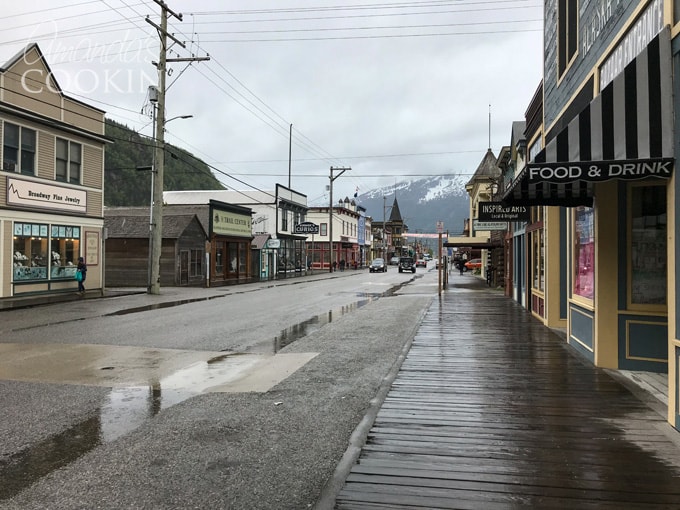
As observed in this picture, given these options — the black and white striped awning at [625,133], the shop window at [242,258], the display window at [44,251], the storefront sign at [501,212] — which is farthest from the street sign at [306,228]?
the black and white striped awning at [625,133]

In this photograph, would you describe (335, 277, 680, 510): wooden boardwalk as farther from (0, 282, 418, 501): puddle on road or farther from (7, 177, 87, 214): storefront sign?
(7, 177, 87, 214): storefront sign

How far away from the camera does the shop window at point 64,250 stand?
2159 centimetres

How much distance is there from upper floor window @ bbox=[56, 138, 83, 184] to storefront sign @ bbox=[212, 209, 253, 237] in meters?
10.7

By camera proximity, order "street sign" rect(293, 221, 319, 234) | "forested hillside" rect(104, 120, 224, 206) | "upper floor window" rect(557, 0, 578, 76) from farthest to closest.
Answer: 1. "forested hillside" rect(104, 120, 224, 206)
2. "street sign" rect(293, 221, 319, 234)
3. "upper floor window" rect(557, 0, 578, 76)

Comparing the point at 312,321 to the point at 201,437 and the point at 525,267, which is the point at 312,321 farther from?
the point at 201,437

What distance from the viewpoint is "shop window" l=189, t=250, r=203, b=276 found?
3158 centimetres

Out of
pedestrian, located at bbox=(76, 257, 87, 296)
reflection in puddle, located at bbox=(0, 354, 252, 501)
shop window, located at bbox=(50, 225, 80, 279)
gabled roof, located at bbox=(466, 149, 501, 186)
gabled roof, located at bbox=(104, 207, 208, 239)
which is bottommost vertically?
reflection in puddle, located at bbox=(0, 354, 252, 501)

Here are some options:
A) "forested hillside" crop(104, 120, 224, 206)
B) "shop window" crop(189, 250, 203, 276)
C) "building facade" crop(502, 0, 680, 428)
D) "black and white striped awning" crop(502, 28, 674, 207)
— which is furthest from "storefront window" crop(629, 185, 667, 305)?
"forested hillside" crop(104, 120, 224, 206)

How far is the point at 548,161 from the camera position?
6230 mm

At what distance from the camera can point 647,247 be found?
6945 mm

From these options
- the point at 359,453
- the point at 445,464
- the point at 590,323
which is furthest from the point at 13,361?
the point at 590,323

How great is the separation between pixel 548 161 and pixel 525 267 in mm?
10820

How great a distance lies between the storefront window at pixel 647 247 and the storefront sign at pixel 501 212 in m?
7.88

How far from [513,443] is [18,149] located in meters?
21.3
